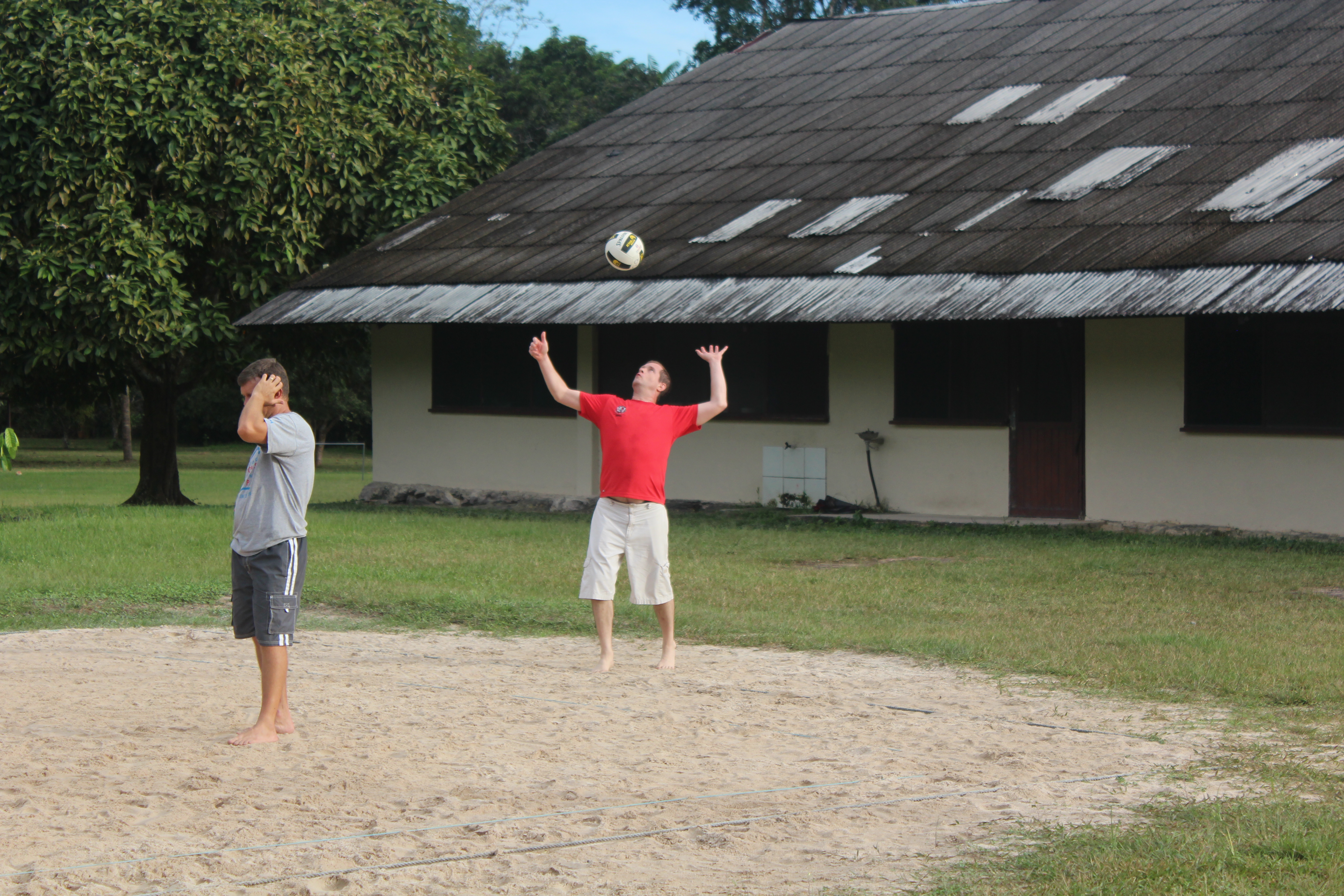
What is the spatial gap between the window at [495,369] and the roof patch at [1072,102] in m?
6.20

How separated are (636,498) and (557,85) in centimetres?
3019

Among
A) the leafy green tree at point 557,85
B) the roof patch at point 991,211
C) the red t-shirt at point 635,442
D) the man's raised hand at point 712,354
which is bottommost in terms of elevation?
the red t-shirt at point 635,442

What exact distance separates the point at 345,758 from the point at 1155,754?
10.8 feet

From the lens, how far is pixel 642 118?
2373 cm

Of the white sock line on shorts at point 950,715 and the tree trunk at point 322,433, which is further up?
the tree trunk at point 322,433

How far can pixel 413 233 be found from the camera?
21.8 metres

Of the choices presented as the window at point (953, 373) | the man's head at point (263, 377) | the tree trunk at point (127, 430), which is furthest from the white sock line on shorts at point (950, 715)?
the tree trunk at point (127, 430)

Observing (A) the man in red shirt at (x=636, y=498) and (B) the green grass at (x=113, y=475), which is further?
(B) the green grass at (x=113, y=475)

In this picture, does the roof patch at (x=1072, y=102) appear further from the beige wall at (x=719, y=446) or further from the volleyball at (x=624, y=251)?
the volleyball at (x=624, y=251)

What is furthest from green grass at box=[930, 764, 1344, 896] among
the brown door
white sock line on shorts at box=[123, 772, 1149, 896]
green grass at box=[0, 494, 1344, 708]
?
the brown door

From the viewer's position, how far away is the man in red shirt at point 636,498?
848cm

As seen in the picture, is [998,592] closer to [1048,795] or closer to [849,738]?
[849,738]

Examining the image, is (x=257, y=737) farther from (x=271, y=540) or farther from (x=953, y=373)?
(x=953, y=373)

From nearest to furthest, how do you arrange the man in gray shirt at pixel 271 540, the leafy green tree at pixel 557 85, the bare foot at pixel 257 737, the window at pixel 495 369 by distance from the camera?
the bare foot at pixel 257 737, the man in gray shirt at pixel 271 540, the window at pixel 495 369, the leafy green tree at pixel 557 85
